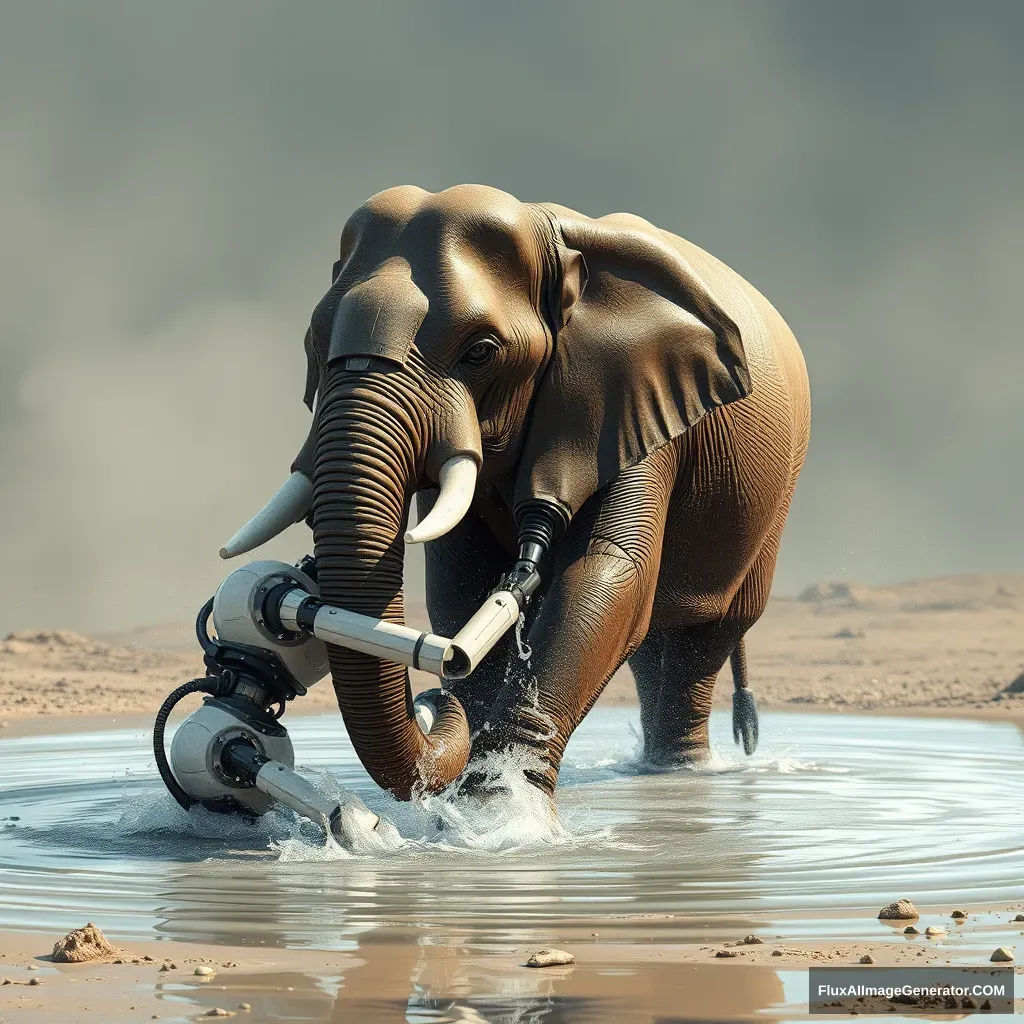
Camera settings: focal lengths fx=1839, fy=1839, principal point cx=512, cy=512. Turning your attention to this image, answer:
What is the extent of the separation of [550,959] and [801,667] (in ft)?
89.9

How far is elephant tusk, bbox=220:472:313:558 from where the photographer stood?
9.12 m

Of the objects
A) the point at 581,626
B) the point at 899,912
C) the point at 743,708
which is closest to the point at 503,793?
the point at 581,626

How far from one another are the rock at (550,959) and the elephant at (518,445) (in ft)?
8.83

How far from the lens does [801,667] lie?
32.4 m

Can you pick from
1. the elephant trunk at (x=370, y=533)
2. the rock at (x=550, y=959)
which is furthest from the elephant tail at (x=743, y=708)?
the rock at (x=550, y=959)

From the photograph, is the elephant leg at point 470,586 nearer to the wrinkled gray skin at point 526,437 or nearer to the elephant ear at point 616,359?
the wrinkled gray skin at point 526,437

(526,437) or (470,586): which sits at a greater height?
(526,437)

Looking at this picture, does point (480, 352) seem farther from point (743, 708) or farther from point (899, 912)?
point (743, 708)

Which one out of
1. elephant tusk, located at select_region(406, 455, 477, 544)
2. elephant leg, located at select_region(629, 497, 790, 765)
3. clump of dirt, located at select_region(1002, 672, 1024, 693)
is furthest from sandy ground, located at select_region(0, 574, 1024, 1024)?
clump of dirt, located at select_region(1002, 672, 1024, 693)

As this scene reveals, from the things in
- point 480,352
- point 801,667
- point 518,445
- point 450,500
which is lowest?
point 801,667

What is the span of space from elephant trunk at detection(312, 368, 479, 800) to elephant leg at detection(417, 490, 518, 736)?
2.26 meters

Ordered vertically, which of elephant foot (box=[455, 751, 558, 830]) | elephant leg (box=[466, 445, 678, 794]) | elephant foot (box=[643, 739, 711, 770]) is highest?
elephant leg (box=[466, 445, 678, 794])

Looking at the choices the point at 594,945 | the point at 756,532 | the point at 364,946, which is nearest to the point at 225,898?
the point at 364,946

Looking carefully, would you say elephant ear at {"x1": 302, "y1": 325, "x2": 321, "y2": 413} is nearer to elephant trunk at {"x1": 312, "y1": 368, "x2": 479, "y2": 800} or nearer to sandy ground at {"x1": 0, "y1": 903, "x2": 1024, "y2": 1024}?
elephant trunk at {"x1": 312, "y1": 368, "x2": 479, "y2": 800}
